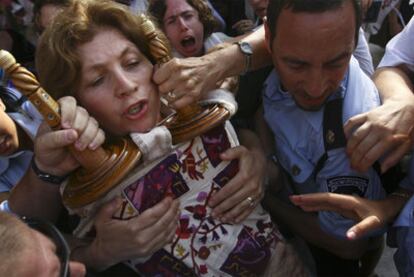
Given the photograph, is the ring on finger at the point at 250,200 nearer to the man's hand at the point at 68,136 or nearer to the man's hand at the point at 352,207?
the man's hand at the point at 352,207

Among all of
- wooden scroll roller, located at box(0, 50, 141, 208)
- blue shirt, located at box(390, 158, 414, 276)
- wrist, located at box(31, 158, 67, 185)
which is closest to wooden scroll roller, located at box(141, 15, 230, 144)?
wooden scroll roller, located at box(0, 50, 141, 208)

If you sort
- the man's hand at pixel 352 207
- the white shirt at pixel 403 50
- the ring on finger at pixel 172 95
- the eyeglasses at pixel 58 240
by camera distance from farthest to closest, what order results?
1. the white shirt at pixel 403 50
2. the ring on finger at pixel 172 95
3. the man's hand at pixel 352 207
4. the eyeglasses at pixel 58 240

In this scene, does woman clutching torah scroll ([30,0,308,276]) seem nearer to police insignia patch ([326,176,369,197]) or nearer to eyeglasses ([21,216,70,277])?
eyeglasses ([21,216,70,277])

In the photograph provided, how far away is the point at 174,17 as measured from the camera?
2965 millimetres

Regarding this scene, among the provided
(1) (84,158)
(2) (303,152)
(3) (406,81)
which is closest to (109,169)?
(1) (84,158)

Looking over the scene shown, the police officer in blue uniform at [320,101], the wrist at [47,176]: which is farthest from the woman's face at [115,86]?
the police officer in blue uniform at [320,101]

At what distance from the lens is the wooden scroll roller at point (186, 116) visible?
1.58 m

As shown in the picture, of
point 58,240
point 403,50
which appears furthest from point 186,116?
point 403,50

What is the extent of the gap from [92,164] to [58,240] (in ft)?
0.79

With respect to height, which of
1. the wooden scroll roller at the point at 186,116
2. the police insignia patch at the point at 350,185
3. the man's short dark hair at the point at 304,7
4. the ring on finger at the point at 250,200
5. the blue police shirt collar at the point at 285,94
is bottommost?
the ring on finger at the point at 250,200

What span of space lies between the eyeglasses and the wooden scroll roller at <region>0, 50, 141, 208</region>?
115 mm

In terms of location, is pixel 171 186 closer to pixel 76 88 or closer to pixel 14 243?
pixel 76 88

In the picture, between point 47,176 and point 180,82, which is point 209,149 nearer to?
point 180,82

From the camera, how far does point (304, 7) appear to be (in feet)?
5.24
